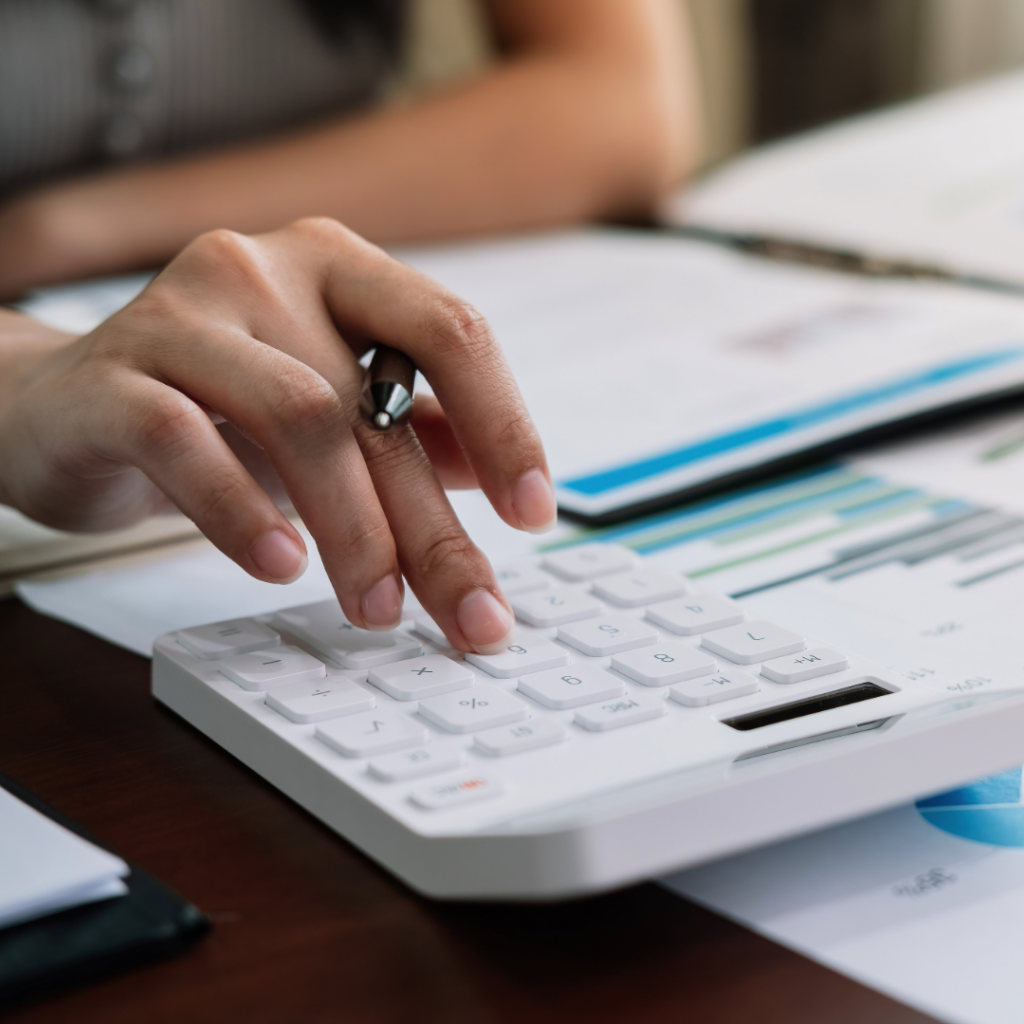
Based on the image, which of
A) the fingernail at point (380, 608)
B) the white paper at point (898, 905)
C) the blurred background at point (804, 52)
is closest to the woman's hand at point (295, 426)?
the fingernail at point (380, 608)

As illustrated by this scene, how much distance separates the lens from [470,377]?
44 centimetres

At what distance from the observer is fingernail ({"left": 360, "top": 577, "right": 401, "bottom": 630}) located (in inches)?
15.6

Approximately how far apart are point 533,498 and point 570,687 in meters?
0.09

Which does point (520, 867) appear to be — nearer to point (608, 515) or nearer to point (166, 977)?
point (166, 977)

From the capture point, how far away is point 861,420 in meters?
0.62

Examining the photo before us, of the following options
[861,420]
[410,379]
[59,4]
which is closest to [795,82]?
[59,4]

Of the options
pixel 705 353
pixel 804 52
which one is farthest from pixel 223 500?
pixel 804 52

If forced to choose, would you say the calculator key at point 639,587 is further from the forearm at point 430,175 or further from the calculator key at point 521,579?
the forearm at point 430,175

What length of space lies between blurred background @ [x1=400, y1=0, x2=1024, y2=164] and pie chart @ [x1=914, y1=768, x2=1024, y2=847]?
5.11 ft

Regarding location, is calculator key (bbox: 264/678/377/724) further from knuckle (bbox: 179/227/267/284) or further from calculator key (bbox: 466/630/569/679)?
knuckle (bbox: 179/227/267/284)

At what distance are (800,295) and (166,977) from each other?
670 millimetres

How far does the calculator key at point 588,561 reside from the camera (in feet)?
1.43

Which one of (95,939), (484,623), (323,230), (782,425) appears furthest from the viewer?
(782,425)

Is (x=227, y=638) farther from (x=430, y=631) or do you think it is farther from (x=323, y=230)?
(x=323, y=230)
